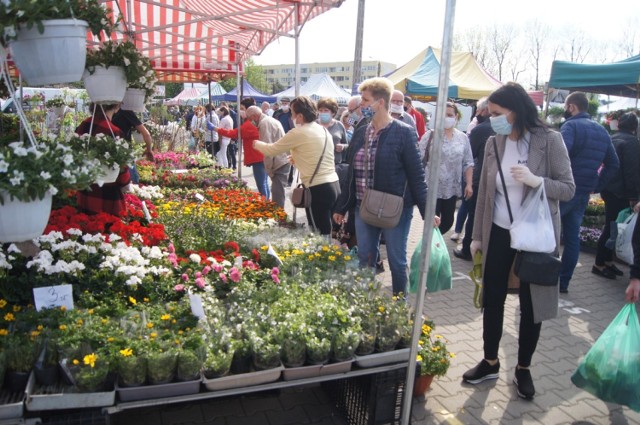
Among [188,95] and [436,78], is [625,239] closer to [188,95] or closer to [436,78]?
[436,78]

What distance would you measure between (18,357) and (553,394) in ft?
10.7

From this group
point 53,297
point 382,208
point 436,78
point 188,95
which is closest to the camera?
point 53,297

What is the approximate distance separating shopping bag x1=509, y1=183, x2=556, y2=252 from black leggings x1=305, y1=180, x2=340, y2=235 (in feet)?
7.83

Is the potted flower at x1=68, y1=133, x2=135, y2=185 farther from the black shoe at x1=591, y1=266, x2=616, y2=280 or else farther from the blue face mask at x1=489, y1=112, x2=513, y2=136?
the black shoe at x1=591, y1=266, x2=616, y2=280

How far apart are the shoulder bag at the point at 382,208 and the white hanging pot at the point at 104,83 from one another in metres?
1.88

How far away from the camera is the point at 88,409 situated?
91.2 inches

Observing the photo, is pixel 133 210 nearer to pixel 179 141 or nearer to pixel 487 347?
pixel 487 347

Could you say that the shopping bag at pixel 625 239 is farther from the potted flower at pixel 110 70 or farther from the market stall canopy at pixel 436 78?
the market stall canopy at pixel 436 78

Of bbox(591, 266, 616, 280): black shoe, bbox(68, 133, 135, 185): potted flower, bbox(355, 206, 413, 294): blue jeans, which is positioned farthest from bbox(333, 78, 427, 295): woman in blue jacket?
bbox(591, 266, 616, 280): black shoe

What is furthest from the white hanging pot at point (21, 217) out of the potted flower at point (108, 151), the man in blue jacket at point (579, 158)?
the man in blue jacket at point (579, 158)

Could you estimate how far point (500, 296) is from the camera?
3293 mm

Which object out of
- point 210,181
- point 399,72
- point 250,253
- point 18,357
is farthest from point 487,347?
point 399,72

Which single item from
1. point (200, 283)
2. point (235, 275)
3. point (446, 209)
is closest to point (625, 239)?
point (446, 209)

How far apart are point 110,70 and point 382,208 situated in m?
2.05
